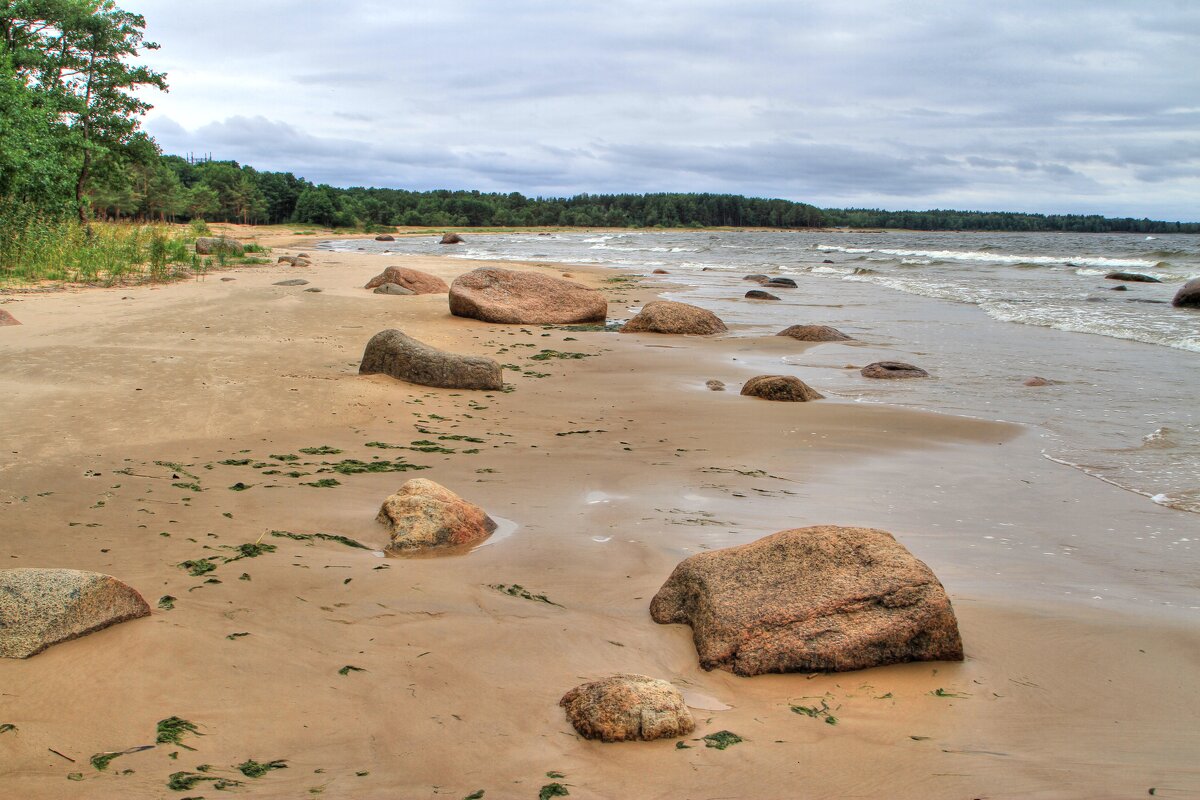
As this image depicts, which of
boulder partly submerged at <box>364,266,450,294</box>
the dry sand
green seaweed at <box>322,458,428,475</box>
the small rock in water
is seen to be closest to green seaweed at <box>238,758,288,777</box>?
the dry sand

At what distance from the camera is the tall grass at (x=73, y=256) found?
16.2 metres

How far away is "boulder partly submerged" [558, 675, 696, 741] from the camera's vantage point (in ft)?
9.82

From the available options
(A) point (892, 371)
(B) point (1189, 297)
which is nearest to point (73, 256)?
(A) point (892, 371)

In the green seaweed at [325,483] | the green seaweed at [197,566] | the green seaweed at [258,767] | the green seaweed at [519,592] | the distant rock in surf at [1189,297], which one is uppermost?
the distant rock in surf at [1189,297]

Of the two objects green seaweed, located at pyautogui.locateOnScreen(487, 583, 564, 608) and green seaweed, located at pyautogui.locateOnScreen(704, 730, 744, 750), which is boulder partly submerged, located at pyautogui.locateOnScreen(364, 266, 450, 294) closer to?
green seaweed, located at pyautogui.locateOnScreen(487, 583, 564, 608)

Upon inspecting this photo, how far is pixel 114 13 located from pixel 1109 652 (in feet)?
86.4

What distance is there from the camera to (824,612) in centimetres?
372

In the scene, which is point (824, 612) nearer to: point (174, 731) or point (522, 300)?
point (174, 731)

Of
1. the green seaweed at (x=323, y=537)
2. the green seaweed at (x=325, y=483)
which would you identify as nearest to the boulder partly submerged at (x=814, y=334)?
the green seaweed at (x=325, y=483)

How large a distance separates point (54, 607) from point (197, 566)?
0.93m

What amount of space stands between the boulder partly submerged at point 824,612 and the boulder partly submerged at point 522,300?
465 inches

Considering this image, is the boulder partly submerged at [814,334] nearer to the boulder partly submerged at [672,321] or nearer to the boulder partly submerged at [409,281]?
the boulder partly submerged at [672,321]

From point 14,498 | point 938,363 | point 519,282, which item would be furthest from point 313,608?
point 519,282

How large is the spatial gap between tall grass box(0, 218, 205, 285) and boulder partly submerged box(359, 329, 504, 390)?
950 cm
